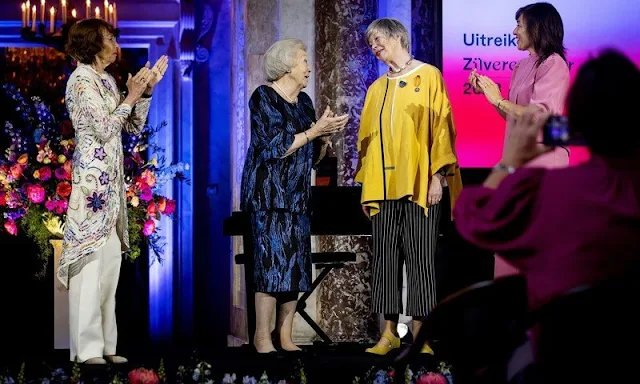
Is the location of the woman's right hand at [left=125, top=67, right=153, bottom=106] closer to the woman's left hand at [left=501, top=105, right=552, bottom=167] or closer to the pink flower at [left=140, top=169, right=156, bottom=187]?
the pink flower at [left=140, top=169, right=156, bottom=187]

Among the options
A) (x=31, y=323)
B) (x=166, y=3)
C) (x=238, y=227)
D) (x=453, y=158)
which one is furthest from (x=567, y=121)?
(x=166, y=3)

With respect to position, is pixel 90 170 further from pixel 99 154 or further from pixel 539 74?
pixel 539 74

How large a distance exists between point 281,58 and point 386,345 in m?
1.37

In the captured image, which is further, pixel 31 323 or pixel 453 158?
pixel 31 323

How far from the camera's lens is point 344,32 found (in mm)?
5965

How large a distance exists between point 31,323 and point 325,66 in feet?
7.30

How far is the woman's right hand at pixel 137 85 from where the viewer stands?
4.57 meters

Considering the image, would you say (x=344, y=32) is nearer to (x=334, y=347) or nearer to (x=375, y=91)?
(x=375, y=91)

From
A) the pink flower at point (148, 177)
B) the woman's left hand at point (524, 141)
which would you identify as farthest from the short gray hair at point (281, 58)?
the woman's left hand at point (524, 141)

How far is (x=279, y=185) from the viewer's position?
482cm

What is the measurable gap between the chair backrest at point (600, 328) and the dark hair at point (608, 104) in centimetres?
27

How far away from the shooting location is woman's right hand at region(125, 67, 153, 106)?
457cm

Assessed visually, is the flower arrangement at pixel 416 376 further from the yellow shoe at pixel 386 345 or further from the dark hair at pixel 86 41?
the dark hair at pixel 86 41

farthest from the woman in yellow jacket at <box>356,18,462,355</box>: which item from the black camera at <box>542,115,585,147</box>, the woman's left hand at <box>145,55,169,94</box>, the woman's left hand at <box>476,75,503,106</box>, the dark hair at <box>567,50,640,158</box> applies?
the dark hair at <box>567,50,640,158</box>
